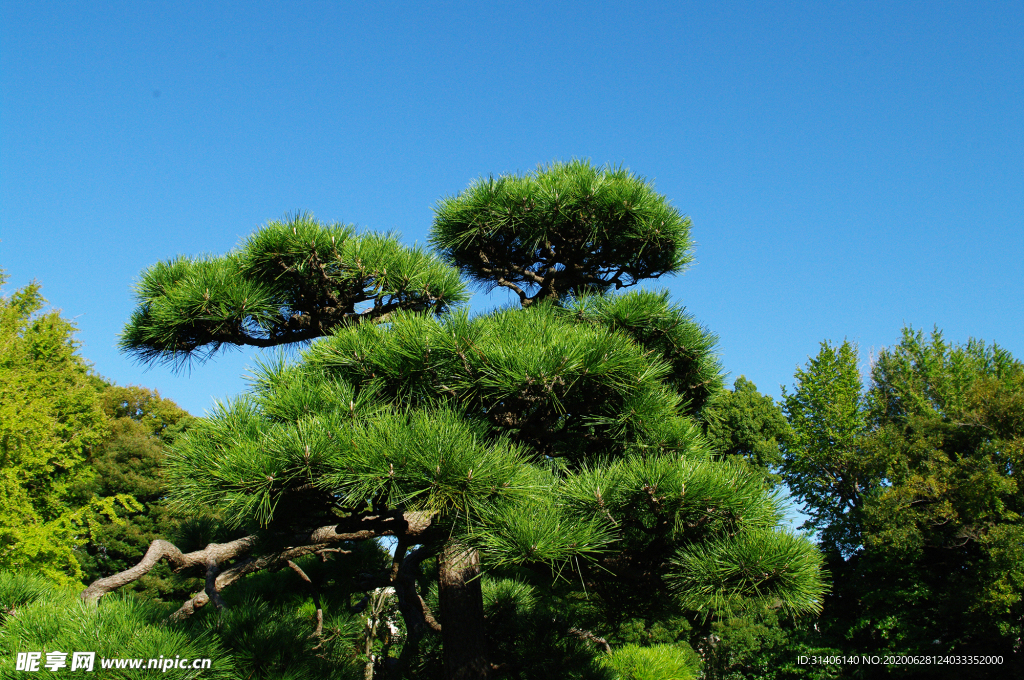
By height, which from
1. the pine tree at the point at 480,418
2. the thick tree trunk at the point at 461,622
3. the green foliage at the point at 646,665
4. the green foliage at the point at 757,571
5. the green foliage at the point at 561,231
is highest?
the green foliage at the point at 561,231

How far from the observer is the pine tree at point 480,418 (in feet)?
7.59

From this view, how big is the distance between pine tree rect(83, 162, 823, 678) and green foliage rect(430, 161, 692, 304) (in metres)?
0.02

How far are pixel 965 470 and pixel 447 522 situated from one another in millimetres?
12422

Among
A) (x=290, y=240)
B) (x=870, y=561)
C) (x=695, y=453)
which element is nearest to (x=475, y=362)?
(x=695, y=453)

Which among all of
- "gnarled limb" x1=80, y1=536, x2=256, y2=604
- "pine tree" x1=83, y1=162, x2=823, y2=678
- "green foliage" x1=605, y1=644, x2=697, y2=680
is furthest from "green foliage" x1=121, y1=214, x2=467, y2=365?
"green foliage" x1=605, y1=644, x2=697, y2=680

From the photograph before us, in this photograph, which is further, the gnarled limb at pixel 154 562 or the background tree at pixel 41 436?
the background tree at pixel 41 436

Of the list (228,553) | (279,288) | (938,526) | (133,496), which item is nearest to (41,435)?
(133,496)

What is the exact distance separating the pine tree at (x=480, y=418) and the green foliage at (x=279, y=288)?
0.01m

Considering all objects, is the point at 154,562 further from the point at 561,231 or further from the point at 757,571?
the point at 561,231

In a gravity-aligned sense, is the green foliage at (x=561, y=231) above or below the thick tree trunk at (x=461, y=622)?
above

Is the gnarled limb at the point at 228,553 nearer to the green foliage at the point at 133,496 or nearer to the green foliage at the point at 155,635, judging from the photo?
the green foliage at the point at 155,635

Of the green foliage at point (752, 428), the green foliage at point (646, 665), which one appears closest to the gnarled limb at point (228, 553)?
the green foliage at point (646, 665)

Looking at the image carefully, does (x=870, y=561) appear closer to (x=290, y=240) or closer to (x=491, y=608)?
(x=491, y=608)

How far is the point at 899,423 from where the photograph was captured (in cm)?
1666
